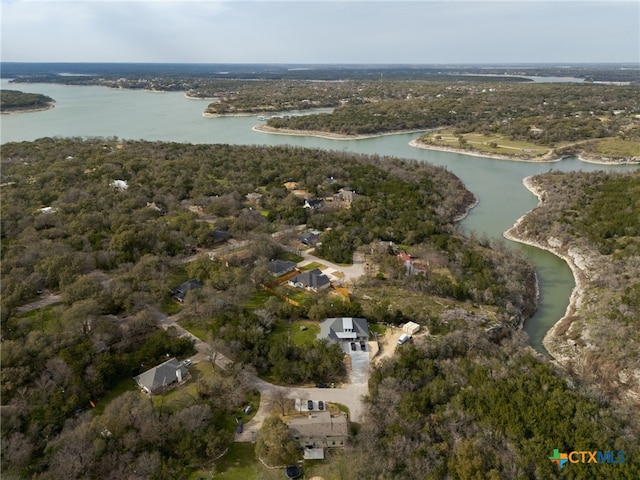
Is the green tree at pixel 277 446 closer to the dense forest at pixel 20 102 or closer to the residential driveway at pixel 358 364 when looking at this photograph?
the residential driveway at pixel 358 364

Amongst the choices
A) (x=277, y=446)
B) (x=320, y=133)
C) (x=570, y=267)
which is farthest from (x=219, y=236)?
(x=320, y=133)

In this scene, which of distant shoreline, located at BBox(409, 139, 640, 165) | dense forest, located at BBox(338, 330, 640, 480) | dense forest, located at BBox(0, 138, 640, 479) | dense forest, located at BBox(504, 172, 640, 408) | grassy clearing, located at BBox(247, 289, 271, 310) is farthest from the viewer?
distant shoreline, located at BBox(409, 139, 640, 165)

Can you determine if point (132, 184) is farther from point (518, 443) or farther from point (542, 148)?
point (542, 148)

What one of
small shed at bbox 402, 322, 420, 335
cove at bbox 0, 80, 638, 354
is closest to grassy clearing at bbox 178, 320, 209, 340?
small shed at bbox 402, 322, 420, 335

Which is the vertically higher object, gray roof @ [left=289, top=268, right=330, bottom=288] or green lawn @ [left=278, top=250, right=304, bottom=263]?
gray roof @ [left=289, top=268, right=330, bottom=288]

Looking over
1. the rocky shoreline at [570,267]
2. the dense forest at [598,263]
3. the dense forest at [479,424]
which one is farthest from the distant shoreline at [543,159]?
the dense forest at [479,424]

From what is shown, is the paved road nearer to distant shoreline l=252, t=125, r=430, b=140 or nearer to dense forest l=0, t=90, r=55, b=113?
distant shoreline l=252, t=125, r=430, b=140
